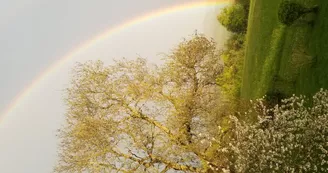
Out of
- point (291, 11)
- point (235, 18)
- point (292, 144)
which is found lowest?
point (292, 144)

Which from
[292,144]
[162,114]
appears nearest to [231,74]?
[162,114]

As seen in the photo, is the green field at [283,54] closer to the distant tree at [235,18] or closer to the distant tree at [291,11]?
the distant tree at [291,11]

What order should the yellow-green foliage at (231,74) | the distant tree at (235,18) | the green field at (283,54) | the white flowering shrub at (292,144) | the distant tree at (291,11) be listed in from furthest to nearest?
the distant tree at (235,18) → the yellow-green foliage at (231,74) → the distant tree at (291,11) → the green field at (283,54) → the white flowering shrub at (292,144)

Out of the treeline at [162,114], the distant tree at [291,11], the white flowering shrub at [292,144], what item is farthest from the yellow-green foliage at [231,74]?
the white flowering shrub at [292,144]

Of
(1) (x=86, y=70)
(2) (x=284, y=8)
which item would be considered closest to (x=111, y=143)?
(1) (x=86, y=70)

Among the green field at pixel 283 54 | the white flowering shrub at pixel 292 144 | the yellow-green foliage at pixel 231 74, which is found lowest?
the white flowering shrub at pixel 292 144

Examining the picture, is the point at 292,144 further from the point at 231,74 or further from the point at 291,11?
the point at 231,74
